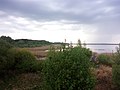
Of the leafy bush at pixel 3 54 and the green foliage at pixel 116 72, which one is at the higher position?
the leafy bush at pixel 3 54

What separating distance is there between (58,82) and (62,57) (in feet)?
4.14

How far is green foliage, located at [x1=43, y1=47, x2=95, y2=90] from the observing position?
16.0 metres

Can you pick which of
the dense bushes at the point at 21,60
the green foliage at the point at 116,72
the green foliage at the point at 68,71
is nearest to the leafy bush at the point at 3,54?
the dense bushes at the point at 21,60

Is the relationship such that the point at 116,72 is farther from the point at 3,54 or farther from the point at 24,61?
the point at 3,54

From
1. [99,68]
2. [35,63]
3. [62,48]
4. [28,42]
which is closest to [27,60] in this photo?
[35,63]

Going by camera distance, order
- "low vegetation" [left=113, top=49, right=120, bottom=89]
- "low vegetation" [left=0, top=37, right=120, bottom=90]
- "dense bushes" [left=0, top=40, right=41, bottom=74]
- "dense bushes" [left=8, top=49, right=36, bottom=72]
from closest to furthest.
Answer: "low vegetation" [left=0, top=37, right=120, bottom=90] → "low vegetation" [left=113, top=49, right=120, bottom=89] → "dense bushes" [left=0, top=40, right=41, bottom=74] → "dense bushes" [left=8, top=49, right=36, bottom=72]

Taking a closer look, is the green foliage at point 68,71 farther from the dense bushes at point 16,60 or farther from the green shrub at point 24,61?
the green shrub at point 24,61

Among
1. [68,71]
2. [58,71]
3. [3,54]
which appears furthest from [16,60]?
[68,71]

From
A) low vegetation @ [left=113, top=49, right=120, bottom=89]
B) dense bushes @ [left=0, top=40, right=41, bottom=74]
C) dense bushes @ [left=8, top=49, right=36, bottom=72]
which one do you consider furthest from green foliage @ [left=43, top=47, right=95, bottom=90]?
dense bushes @ [left=8, top=49, right=36, bottom=72]

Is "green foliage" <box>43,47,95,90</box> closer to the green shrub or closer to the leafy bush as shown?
the leafy bush

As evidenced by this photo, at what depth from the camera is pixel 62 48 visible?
17203 mm

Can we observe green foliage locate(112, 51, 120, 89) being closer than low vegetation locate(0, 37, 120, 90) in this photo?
No

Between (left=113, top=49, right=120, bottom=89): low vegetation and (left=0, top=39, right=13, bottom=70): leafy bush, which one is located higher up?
(left=0, top=39, right=13, bottom=70): leafy bush

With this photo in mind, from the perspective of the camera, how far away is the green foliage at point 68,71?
16031mm
